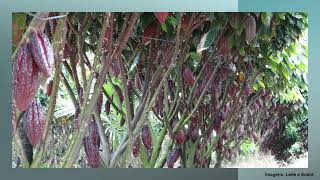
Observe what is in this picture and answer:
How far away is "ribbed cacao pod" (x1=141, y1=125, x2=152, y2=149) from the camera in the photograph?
14.0 feet

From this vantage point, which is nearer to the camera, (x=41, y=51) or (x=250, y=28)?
(x=41, y=51)

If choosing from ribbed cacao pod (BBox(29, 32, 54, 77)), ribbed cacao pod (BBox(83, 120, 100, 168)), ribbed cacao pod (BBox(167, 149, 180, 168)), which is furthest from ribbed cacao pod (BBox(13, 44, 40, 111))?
ribbed cacao pod (BBox(167, 149, 180, 168))

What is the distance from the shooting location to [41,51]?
371 centimetres

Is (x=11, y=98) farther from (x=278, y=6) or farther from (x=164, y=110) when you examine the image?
(x=278, y=6)

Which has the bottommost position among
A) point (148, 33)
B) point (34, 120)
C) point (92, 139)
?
point (92, 139)

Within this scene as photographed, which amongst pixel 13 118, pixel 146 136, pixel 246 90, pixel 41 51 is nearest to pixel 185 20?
pixel 246 90

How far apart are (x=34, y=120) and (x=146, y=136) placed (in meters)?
0.76

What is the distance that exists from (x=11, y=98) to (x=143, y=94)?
87cm

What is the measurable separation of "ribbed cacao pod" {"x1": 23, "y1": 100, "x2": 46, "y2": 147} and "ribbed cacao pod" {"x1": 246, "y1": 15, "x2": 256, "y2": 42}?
1.43 m

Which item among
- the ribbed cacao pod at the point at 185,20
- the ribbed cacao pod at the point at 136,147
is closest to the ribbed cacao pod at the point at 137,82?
the ribbed cacao pod at the point at 136,147

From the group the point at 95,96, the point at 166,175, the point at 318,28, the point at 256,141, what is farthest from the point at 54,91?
the point at 318,28

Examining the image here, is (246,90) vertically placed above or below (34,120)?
above

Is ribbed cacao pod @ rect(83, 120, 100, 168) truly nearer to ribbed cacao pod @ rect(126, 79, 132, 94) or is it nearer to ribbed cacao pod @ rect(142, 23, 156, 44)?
ribbed cacao pod @ rect(126, 79, 132, 94)

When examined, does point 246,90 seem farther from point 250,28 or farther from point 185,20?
point 185,20
